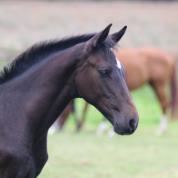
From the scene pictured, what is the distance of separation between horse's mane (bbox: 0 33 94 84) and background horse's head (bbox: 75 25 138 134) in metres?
0.26

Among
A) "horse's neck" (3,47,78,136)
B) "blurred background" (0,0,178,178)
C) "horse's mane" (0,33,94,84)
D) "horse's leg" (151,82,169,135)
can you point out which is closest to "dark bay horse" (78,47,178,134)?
"horse's leg" (151,82,169,135)

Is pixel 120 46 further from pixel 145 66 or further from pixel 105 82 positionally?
pixel 145 66

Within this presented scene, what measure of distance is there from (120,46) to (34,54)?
1224 mm

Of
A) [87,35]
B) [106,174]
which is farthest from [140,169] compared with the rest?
[87,35]

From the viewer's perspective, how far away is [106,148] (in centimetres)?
1511

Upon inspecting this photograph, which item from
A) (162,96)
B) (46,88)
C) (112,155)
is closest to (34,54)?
(46,88)

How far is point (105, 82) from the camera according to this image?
6.95 metres

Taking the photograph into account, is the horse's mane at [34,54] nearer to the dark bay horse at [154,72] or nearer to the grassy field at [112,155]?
the grassy field at [112,155]

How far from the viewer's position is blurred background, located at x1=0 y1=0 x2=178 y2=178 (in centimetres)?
1273

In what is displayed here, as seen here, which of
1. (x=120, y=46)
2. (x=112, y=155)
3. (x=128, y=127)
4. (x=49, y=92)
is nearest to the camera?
(x=128, y=127)

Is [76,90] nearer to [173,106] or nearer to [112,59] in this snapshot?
[112,59]

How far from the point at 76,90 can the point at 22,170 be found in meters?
0.80

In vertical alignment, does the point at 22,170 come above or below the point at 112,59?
below

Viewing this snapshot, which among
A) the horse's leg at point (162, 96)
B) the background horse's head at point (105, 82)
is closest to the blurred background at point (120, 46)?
the horse's leg at point (162, 96)
